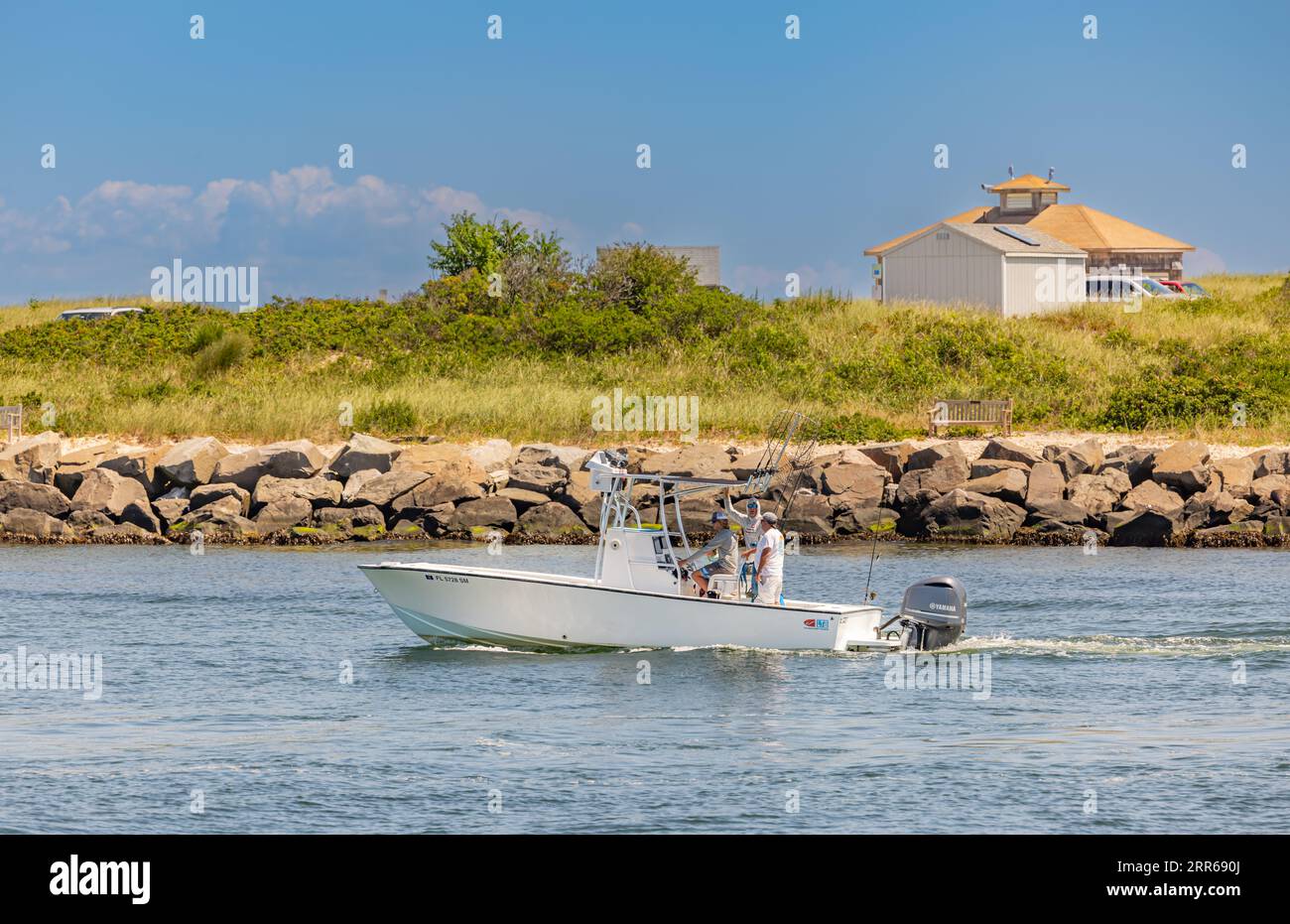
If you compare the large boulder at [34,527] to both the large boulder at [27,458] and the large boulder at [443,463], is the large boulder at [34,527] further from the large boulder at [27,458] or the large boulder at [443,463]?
the large boulder at [443,463]

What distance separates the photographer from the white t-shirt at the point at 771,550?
21922 mm

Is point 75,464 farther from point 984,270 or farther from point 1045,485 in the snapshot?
point 984,270

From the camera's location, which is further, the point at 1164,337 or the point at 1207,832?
the point at 1164,337

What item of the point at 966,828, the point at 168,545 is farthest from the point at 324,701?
the point at 168,545

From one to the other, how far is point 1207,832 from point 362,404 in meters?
34.9

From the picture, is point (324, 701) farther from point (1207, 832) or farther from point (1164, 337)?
point (1164, 337)

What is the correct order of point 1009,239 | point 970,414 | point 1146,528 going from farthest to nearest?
point 1009,239 < point 970,414 < point 1146,528

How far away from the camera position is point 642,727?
1883 centimetres

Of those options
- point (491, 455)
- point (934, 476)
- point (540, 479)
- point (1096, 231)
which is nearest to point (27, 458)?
point (491, 455)

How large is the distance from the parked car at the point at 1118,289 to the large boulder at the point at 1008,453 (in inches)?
984

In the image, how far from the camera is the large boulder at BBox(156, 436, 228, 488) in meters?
39.3

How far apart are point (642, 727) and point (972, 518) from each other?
19.8 meters

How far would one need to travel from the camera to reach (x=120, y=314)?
6122cm

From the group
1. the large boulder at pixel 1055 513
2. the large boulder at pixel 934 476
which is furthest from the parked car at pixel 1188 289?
the large boulder at pixel 1055 513
